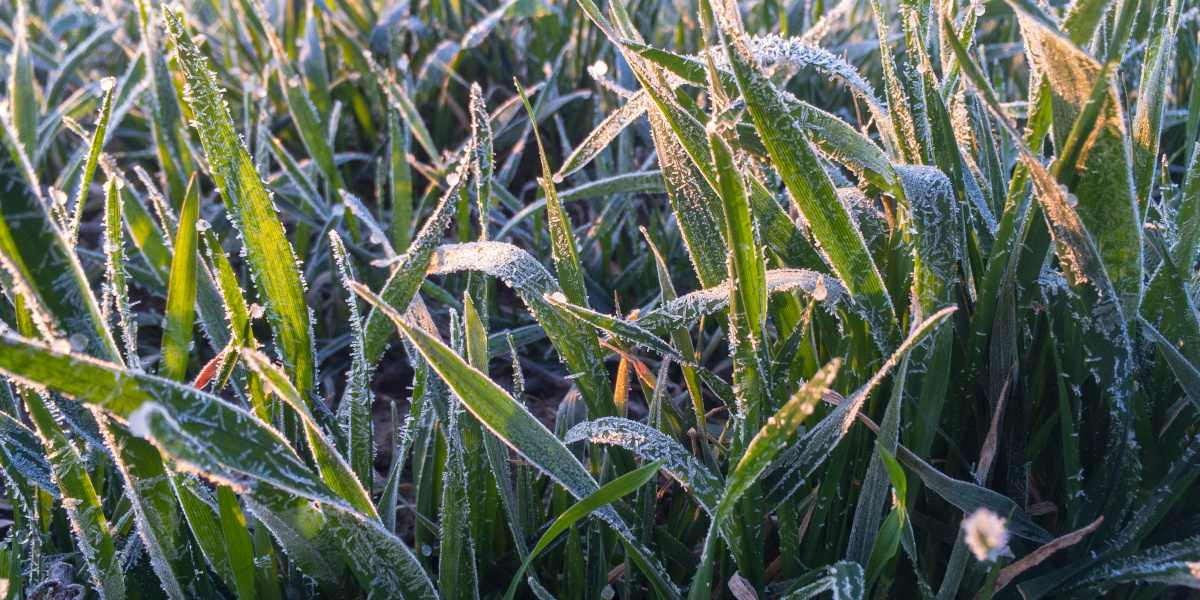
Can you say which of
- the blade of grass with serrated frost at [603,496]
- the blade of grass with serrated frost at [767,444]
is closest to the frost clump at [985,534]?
the blade of grass with serrated frost at [767,444]

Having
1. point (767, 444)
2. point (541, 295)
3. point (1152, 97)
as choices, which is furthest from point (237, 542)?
point (1152, 97)

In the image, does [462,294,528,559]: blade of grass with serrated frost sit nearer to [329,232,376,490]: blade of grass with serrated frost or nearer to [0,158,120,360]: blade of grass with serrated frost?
[329,232,376,490]: blade of grass with serrated frost

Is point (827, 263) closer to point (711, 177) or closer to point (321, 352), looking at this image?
point (711, 177)

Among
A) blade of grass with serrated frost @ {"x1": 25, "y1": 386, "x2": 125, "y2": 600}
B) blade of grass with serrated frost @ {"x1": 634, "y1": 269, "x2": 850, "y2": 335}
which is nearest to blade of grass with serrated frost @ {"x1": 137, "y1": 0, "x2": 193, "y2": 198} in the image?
blade of grass with serrated frost @ {"x1": 25, "y1": 386, "x2": 125, "y2": 600}

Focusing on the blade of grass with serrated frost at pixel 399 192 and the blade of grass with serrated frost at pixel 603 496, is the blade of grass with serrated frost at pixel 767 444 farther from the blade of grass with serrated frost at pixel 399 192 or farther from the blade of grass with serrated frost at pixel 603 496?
Result: the blade of grass with serrated frost at pixel 399 192

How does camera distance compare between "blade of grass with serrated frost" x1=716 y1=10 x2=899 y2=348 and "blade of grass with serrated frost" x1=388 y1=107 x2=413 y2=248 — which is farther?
"blade of grass with serrated frost" x1=388 y1=107 x2=413 y2=248
